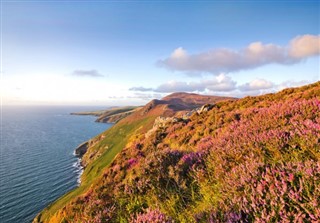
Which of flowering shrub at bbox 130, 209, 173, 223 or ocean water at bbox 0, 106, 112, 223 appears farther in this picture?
ocean water at bbox 0, 106, 112, 223

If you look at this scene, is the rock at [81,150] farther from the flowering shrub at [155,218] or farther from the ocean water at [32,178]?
the flowering shrub at [155,218]

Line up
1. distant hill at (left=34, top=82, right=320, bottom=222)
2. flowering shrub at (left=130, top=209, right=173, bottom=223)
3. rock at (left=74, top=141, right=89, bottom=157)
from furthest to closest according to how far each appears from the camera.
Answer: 1. rock at (left=74, top=141, right=89, bottom=157)
2. flowering shrub at (left=130, top=209, right=173, bottom=223)
3. distant hill at (left=34, top=82, right=320, bottom=222)

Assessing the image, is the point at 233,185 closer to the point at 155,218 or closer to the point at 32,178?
the point at 155,218

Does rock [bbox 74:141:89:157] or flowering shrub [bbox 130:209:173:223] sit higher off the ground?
flowering shrub [bbox 130:209:173:223]

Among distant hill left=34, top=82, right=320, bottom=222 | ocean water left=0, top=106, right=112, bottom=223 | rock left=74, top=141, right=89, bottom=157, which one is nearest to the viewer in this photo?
distant hill left=34, top=82, right=320, bottom=222

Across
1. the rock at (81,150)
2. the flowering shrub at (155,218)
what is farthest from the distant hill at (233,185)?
the rock at (81,150)

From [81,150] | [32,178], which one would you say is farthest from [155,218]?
[81,150]

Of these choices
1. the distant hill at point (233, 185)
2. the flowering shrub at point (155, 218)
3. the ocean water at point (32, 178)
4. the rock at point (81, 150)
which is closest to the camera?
the distant hill at point (233, 185)

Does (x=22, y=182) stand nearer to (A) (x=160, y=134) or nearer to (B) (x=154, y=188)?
(A) (x=160, y=134)

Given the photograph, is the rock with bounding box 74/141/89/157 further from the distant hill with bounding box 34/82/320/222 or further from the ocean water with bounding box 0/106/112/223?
the distant hill with bounding box 34/82/320/222

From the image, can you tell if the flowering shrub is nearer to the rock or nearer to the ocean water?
the ocean water

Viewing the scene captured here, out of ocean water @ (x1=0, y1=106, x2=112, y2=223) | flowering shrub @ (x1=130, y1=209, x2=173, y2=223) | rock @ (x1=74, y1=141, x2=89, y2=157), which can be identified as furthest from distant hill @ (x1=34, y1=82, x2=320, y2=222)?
rock @ (x1=74, y1=141, x2=89, y2=157)

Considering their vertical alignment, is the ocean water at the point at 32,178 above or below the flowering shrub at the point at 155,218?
below

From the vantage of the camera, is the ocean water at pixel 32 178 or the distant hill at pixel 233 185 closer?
the distant hill at pixel 233 185
